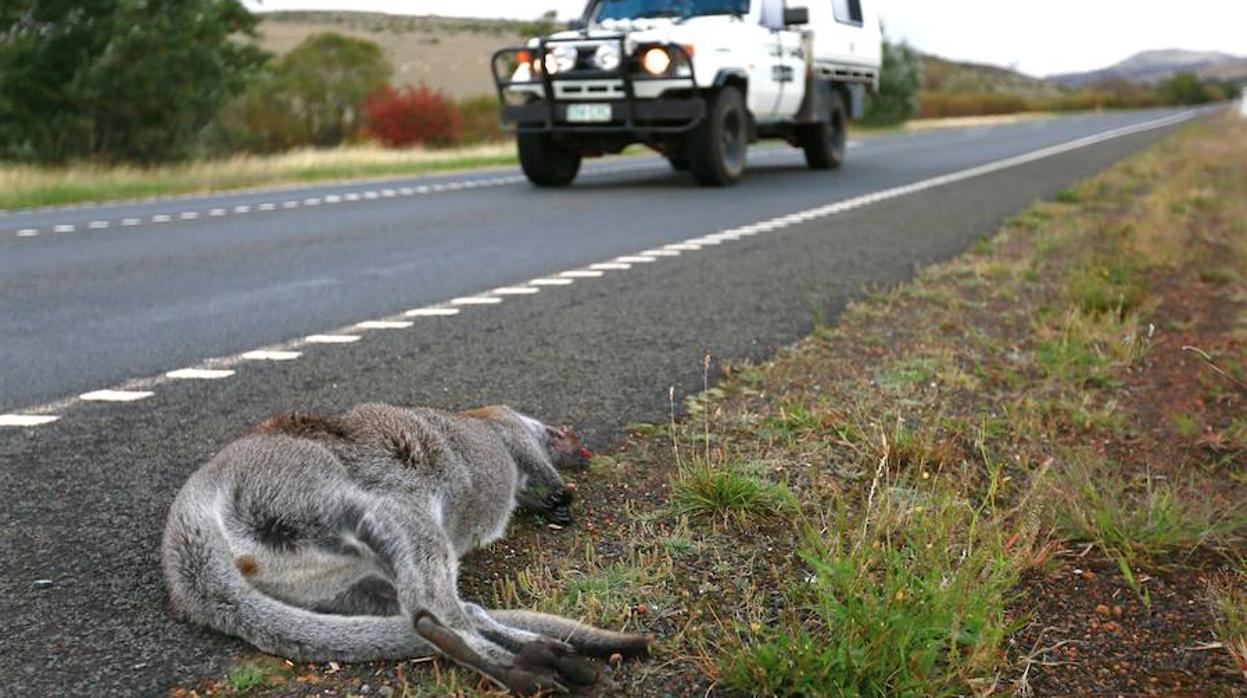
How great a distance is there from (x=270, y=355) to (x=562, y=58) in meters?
9.97

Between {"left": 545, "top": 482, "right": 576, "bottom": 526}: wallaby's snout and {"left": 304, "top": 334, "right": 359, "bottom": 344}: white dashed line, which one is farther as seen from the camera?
{"left": 304, "top": 334, "right": 359, "bottom": 344}: white dashed line

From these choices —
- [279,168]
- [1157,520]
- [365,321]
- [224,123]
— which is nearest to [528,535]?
[1157,520]

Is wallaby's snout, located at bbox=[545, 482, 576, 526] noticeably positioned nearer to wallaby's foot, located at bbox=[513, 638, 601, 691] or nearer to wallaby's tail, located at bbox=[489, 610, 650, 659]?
wallaby's tail, located at bbox=[489, 610, 650, 659]

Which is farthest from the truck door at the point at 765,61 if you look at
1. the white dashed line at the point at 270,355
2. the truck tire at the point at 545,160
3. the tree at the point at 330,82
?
the tree at the point at 330,82

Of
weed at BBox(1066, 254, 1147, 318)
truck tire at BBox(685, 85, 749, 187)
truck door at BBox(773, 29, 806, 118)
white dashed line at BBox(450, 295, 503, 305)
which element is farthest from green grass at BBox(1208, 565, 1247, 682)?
truck door at BBox(773, 29, 806, 118)

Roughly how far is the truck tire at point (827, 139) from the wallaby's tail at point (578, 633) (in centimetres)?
1781

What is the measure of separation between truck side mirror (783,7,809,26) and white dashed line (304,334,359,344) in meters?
11.0

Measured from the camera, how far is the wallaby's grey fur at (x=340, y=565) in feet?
8.76

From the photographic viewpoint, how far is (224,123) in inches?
1179

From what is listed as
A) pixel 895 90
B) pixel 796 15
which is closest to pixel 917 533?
pixel 796 15

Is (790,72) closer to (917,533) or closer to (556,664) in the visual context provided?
(917,533)

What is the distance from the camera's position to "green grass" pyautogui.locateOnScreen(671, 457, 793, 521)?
3.77 m

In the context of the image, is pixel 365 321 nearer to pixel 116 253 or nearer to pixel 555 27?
pixel 116 253

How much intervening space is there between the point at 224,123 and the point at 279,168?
832cm
